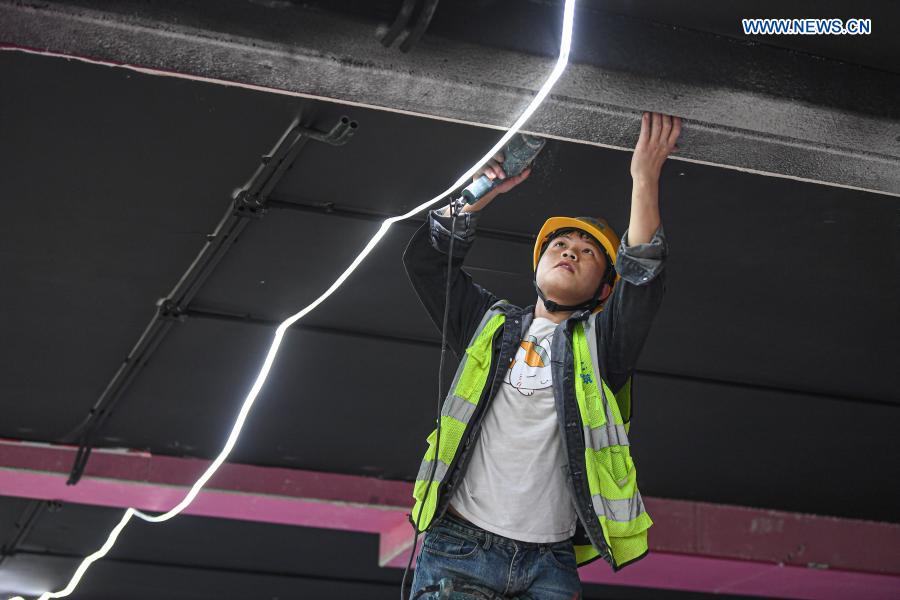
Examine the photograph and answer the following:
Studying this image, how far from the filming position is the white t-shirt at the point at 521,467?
272cm

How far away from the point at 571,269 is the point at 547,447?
0.49 metres

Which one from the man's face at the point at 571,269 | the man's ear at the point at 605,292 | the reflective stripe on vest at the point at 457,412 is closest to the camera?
the reflective stripe on vest at the point at 457,412

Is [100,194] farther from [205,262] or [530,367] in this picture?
[530,367]

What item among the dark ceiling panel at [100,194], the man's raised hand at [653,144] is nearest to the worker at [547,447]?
the man's raised hand at [653,144]

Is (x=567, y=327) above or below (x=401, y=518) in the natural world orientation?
below

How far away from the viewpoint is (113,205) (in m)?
4.10

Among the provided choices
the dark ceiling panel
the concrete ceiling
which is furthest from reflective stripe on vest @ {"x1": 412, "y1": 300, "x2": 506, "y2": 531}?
the dark ceiling panel

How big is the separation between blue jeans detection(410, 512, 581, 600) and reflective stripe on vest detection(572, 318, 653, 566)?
130 millimetres

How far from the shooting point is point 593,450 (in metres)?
2.72

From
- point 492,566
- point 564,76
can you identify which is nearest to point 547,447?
point 492,566

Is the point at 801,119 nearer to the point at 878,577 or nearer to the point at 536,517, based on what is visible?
the point at 536,517

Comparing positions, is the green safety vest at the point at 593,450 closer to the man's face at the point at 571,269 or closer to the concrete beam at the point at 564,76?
the man's face at the point at 571,269

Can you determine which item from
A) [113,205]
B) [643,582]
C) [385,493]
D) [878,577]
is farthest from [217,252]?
[878,577]

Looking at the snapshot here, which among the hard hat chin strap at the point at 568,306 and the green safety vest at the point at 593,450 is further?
the hard hat chin strap at the point at 568,306
